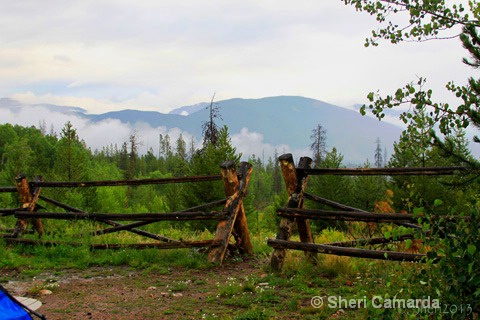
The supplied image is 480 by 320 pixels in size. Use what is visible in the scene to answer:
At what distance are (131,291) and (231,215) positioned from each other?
2.20 meters

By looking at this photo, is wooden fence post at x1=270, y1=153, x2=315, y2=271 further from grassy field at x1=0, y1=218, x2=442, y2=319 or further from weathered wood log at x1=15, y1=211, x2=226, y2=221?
weathered wood log at x1=15, y1=211, x2=226, y2=221

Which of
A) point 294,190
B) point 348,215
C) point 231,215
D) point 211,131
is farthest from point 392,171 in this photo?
point 211,131

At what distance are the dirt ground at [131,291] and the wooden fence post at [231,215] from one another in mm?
321

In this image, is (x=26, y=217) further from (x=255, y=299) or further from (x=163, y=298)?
(x=255, y=299)

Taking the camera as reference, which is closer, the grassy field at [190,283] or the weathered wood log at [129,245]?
the grassy field at [190,283]

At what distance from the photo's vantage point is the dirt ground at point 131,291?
5.31 metres

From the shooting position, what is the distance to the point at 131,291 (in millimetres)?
6234

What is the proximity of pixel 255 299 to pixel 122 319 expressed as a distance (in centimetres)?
155

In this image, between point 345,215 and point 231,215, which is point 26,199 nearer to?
point 231,215

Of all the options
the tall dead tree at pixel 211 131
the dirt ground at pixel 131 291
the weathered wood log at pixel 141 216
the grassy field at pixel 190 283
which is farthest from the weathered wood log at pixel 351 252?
the tall dead tree at pixel 211 131

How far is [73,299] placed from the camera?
591cm

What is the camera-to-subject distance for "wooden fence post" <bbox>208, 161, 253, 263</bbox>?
7.65 metres

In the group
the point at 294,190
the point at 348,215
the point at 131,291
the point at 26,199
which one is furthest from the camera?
the point at 26,199

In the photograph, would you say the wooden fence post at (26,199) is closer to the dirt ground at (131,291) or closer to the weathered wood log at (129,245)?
the weathered wood log at (129,245)
